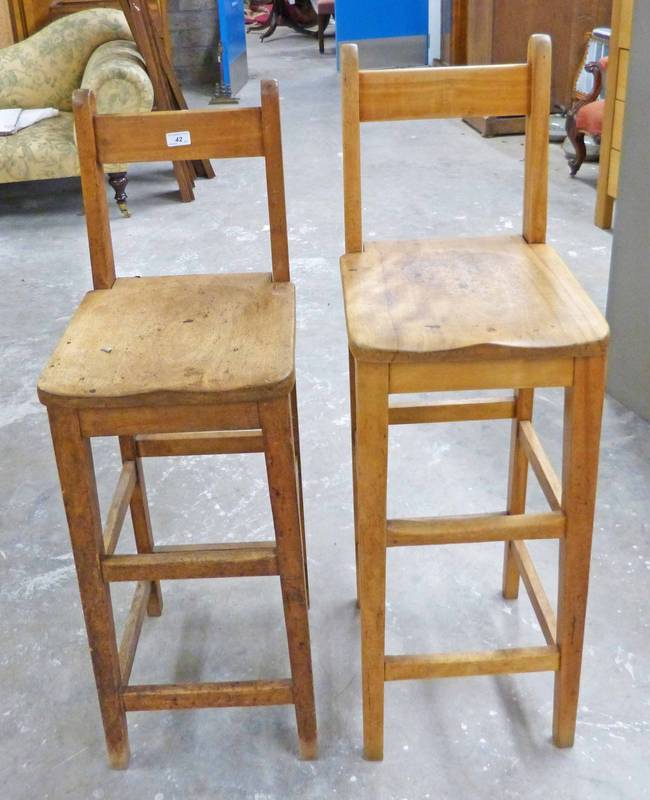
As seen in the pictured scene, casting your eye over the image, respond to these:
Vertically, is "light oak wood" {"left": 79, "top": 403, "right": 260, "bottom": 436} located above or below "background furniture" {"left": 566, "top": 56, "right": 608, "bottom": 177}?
above

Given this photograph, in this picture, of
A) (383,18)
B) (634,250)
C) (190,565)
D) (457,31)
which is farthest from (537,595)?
Answer: (383,18)

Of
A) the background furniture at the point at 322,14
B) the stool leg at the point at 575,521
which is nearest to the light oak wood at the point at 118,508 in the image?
the stool leg at the point at 575,521

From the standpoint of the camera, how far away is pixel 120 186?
4070mm

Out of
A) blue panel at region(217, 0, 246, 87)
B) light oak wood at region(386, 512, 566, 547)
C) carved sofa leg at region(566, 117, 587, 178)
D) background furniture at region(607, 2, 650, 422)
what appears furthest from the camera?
blue panel at region(217, 0, 246, 87)

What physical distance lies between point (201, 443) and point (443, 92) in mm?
685

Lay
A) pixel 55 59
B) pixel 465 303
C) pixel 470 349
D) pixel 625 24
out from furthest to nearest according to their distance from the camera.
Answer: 1. pixel 55 59
2. pixel 625 24
3. pixel 465 303
4. pixel 470 349

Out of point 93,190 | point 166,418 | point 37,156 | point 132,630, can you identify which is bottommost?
point 132,630

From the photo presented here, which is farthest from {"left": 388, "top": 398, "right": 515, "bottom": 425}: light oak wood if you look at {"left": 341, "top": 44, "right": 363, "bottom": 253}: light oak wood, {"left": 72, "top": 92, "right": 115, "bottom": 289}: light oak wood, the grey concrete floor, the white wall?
the white wall

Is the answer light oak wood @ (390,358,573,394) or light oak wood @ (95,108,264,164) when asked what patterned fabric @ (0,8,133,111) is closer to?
light oak wood @ (95,108,264,164)

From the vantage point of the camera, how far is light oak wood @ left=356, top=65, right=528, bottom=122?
4.61ft

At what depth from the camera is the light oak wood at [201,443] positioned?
1545 mm

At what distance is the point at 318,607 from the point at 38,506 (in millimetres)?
751

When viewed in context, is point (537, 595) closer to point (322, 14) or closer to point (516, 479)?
point (516, 479)

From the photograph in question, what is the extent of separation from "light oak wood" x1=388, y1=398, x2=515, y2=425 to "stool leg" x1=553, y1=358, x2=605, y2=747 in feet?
1.06
